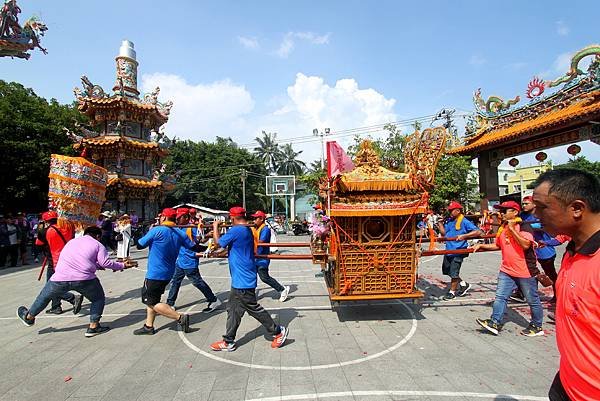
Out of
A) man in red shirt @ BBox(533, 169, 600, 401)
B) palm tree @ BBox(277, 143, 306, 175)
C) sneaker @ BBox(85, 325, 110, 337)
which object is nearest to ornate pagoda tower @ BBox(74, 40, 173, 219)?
sneaker @ BBox(85, 325, 110, 337)

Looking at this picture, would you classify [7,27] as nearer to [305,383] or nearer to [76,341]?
[76,341]

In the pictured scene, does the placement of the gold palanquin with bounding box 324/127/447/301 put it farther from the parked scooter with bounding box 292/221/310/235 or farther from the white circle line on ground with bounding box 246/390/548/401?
the parked scooter with bounding box 292/221/310/235

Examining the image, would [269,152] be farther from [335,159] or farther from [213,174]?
[335,159]

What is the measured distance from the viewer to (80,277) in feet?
16.0

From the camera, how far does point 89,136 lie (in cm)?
1998

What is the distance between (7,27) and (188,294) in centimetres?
1424

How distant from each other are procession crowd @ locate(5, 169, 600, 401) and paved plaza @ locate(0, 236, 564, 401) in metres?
0.31

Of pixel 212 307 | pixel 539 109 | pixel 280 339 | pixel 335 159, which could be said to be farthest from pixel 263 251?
pixel 539 109

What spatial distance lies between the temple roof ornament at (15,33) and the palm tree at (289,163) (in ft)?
130

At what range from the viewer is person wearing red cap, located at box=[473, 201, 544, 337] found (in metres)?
4.39

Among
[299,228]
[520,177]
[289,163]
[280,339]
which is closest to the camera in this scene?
[280,339]

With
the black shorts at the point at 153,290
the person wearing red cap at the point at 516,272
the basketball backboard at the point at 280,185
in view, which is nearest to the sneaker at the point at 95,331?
the black shorts at the point at 153,290

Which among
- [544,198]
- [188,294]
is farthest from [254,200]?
[544,198]

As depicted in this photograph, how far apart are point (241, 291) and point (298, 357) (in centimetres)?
107
